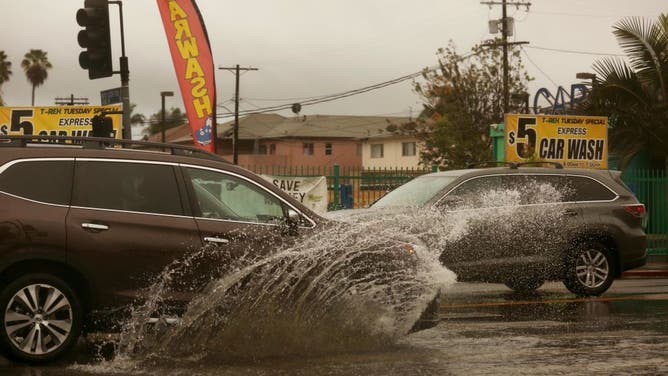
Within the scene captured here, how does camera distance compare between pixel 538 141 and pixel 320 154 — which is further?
pixel 320 154

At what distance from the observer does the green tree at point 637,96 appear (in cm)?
2578

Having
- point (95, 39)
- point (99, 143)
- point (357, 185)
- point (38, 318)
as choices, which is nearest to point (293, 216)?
point (99, 143)

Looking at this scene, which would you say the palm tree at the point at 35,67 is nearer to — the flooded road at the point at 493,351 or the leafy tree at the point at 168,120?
the leafy tree at the point at 168,120

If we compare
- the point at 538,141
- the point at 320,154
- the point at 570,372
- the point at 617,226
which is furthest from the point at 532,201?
the point at 320,154

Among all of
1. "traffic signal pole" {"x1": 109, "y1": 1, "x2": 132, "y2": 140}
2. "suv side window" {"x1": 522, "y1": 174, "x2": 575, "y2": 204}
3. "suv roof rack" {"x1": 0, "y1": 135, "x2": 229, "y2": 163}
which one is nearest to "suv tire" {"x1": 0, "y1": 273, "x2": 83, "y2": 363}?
"suv roof rack" {"x1": 0, "y1": 135, "x2": 229, "y2": 163}

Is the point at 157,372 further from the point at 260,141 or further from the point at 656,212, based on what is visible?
the point at 260,141

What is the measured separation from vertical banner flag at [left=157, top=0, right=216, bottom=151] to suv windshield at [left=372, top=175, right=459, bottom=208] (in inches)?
233

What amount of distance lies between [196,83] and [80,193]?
1109cm

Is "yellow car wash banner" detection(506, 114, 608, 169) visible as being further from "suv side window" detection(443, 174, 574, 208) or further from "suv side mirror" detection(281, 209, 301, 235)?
"suv side mirror" detection(281, 209, 301, 235)

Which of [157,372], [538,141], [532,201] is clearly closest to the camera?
[157,372]

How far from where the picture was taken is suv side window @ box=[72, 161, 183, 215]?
8266 millimetres

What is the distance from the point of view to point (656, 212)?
77.7 ft

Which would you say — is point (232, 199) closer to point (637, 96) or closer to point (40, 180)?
point (40, 180)

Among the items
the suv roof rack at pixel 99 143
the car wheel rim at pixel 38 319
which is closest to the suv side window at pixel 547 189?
the suv roof rack at pixel 99 143
